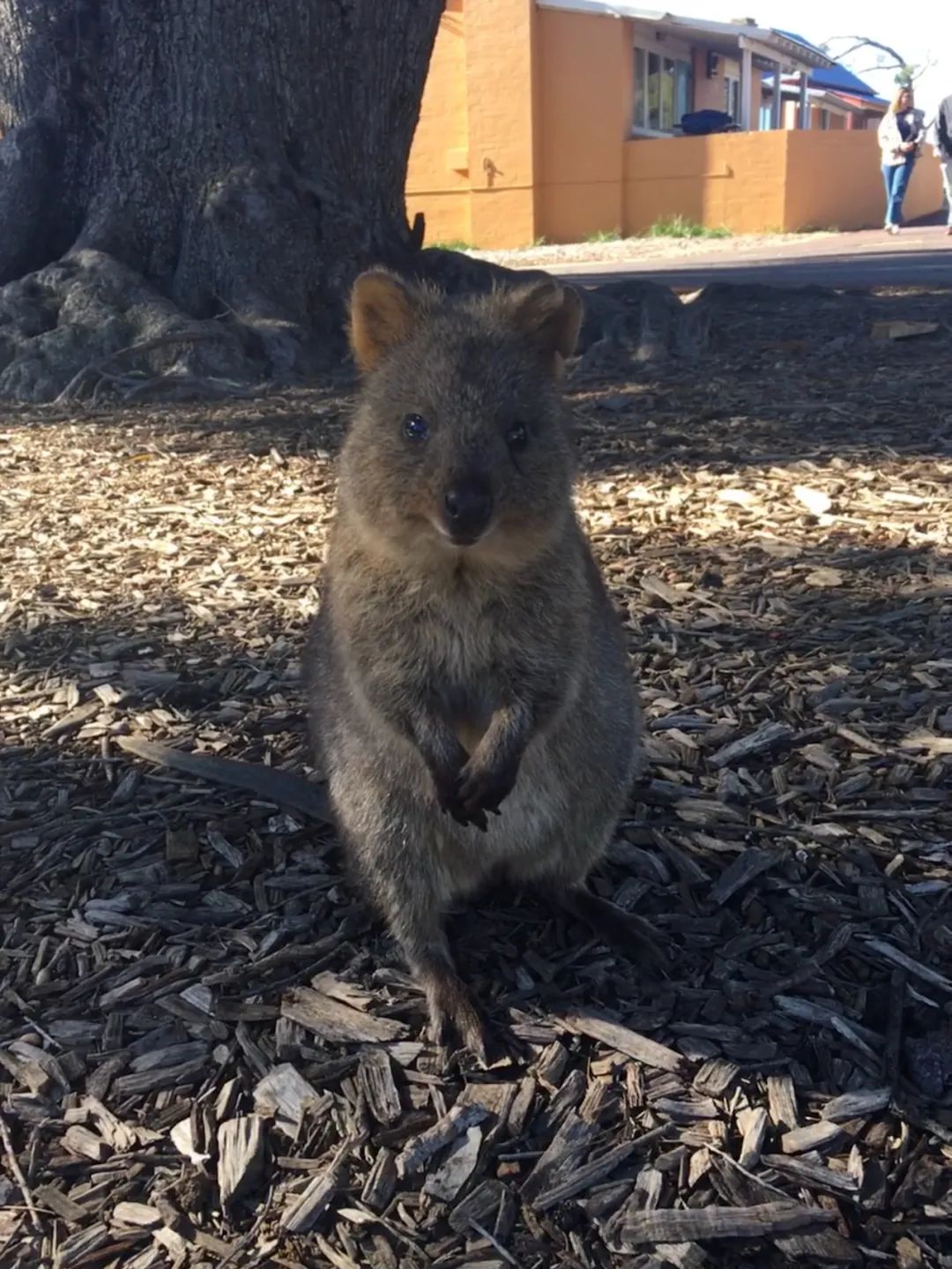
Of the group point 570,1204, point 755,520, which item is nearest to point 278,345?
point 755,520

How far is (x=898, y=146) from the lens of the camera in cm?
2369

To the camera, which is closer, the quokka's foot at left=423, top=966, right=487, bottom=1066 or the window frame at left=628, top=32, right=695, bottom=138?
the quokka's foot at left=423, top=966, right=487, bottom=1066

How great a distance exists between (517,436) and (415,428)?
0.24 metres

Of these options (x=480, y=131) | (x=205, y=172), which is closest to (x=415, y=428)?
(x=205, y=172)

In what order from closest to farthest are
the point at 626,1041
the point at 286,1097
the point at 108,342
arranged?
1. the point at 286,1097
2. the point at 626,1041
3. the point at 108,342

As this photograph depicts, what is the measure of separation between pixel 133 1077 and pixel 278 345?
20.7 feet

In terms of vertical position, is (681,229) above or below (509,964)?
above

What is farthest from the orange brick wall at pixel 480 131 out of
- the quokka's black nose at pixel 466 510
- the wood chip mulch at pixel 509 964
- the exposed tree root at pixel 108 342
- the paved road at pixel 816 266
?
the quokka's black nose at pixel 466 510

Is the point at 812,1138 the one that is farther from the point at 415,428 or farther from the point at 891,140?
the point at 891,140

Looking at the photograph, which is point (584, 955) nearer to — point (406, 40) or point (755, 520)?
point (755, 520)

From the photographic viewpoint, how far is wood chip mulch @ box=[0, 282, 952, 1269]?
2.18 metres

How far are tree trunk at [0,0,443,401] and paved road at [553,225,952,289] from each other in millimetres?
5974

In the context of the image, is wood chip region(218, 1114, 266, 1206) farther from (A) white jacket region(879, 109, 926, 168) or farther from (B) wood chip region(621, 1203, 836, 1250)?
(A) white jacket region(879, 109, 926, 168)

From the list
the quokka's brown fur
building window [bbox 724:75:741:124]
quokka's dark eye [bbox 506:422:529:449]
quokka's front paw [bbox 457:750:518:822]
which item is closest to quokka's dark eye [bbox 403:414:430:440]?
the quokka's brown fur
